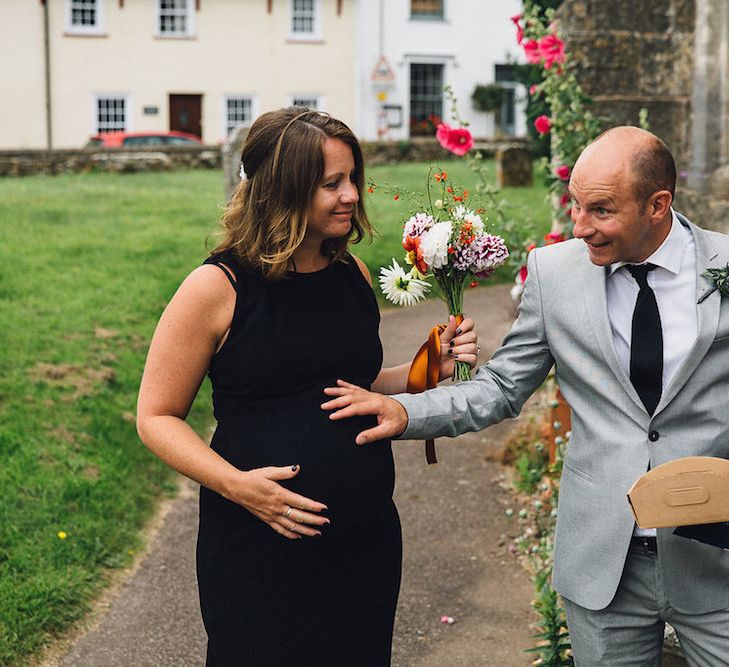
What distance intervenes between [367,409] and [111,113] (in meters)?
31.1

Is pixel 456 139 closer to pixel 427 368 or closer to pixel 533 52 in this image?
pixel 533 52

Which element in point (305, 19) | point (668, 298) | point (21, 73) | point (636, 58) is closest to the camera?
point (668, 298)

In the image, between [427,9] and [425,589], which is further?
[427,9]

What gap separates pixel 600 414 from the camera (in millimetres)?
2949

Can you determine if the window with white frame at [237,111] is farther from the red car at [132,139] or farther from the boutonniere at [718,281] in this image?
the boutonniere at [718,281]

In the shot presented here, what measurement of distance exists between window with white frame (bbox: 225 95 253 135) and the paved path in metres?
27.2

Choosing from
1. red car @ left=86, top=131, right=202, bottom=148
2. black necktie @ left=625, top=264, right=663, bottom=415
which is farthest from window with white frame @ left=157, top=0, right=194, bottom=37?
black necktie @ left=625, top=264, right=663, bottom=415

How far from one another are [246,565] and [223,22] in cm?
3168

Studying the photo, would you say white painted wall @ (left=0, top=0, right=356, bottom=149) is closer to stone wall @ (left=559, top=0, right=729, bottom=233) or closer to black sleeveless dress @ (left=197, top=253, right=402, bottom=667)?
stone wall @ (left=559, top=0, right=729, bottom=233)

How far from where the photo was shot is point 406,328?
10.8 metres

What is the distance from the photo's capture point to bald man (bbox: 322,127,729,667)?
282 cm

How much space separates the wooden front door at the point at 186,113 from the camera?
1308 inches

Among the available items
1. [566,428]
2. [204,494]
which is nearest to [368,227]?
[204,494]

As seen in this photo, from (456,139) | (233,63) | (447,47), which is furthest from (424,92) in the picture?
(456,139)
